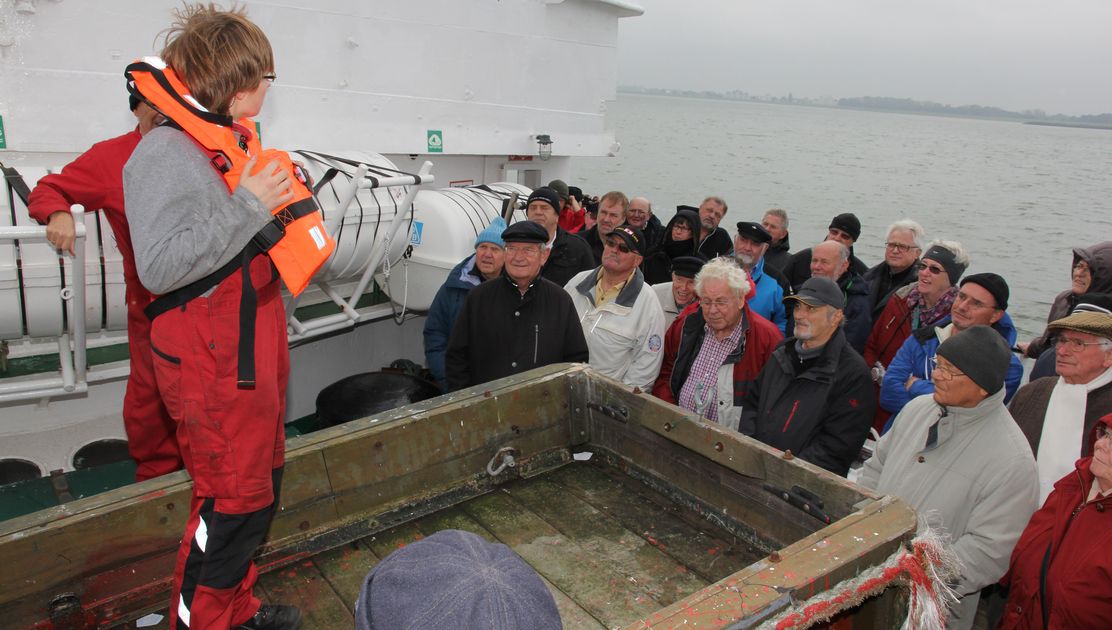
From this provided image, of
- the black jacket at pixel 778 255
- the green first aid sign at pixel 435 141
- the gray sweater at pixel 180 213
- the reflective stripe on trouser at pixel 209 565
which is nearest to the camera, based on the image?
the gray sweater at pixel 180 213

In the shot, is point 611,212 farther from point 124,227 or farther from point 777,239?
point 124,227

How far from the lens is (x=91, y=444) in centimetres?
441

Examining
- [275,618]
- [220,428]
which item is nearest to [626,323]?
[275,618]

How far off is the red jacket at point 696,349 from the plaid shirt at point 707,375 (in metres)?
0.04

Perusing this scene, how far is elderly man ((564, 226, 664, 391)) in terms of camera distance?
4059 millimetres

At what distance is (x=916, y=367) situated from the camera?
13.3ft

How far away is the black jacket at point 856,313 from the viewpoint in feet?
16.4

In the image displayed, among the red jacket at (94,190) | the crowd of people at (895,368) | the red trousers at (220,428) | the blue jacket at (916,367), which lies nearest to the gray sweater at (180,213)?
the red trousers at (220,428)

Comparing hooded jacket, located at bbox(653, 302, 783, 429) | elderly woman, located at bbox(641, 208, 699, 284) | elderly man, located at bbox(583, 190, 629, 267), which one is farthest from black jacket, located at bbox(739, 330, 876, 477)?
elderly man, located at bbox(583, 190, 629, 267)

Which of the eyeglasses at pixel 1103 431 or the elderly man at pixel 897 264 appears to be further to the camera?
the elderly man at pixel 897 264

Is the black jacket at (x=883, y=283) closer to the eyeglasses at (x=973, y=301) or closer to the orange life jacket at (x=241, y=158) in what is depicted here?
the eyeglasses at (x=973, y=301)

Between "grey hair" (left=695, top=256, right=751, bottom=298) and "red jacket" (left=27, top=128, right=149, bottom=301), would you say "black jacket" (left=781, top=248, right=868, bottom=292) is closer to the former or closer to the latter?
"grey hair" (left=695, top=256, right=751, bottom=298)

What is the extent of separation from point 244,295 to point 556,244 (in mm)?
3603

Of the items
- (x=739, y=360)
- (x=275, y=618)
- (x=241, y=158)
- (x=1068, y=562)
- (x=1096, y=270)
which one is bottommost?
(x=275, y=618)
